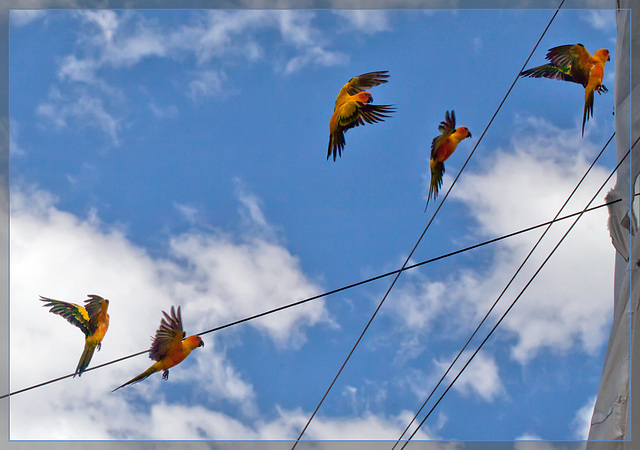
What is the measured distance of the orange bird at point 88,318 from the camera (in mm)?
3529

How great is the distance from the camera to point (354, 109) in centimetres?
355

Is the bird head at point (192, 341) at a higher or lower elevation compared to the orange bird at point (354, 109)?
lower

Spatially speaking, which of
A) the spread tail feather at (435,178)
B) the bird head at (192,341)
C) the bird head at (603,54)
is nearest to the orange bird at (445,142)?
the spread tail feather at (435,178)

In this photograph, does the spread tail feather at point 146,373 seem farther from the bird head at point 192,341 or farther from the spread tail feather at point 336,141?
the spread tail feather at point 336,141

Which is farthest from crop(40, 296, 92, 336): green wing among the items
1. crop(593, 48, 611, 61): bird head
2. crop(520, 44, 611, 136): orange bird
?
crop(593, 48, 611, 61): bird head

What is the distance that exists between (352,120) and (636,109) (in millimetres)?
1314

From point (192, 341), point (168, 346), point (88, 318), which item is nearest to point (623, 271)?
point (192, 341)

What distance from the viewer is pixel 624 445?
8.33 feet

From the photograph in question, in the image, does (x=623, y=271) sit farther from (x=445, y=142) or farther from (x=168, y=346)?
(x=168, y=346)

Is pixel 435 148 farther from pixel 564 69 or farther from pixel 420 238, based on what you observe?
pixel 564 69

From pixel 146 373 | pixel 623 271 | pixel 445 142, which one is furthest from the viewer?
pixel 445 142

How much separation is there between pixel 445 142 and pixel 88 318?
2.06 m

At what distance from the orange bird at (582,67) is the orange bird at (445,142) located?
0.57 m

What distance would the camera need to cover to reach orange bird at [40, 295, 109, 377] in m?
3.53
